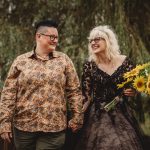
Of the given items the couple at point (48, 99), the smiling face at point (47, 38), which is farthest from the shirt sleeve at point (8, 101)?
the smiling face at point (47, 38)

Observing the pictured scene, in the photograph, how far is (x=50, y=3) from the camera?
21.7 ft

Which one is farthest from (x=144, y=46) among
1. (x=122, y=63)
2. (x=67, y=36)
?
(x=122, y=63)

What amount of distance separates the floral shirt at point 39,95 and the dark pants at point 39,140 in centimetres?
5

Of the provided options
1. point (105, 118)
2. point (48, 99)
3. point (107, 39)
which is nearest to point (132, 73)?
point (107, 39)

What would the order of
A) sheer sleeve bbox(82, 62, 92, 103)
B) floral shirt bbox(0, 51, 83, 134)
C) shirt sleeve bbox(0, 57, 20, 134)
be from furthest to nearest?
sheer sleeve bbox(82, 62, 92, 103), shirt sleeve bbox(0, 57, 20, 134), floral shirt bbox(0, 51, 83, 134)

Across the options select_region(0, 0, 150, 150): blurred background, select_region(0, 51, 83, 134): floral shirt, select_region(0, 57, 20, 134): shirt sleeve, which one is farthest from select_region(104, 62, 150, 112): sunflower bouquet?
select_region(0, 0, 150, 150): blurred background

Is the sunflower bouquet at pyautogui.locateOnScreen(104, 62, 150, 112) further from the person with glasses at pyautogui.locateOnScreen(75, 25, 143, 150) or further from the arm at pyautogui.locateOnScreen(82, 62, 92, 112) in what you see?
the arm at pyautogui.locateOnScreen(82, 62, 92, 112)

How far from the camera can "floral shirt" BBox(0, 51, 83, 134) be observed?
468 centimetres

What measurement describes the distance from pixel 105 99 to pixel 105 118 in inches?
7.2

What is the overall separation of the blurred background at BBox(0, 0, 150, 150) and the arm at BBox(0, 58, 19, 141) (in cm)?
146

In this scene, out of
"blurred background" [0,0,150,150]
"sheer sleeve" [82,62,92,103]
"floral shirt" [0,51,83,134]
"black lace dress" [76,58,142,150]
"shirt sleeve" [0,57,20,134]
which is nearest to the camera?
"floral shirt" [0,51,83,134]

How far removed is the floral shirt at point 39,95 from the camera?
468 cm

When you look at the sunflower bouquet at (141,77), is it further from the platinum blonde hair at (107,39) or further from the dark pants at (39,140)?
the dark pants at (39,140)

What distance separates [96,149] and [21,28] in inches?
84.2
